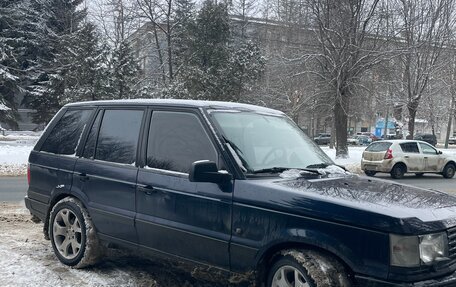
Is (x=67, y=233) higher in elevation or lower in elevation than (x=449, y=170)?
higher

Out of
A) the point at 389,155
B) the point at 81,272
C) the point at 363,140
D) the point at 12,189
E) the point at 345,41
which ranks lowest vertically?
the point at 12,189

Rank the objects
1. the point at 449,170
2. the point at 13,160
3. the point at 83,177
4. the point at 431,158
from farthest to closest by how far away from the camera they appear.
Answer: the point at 13,160
the point at 449,170
the point at 431,158
the point at 83,177

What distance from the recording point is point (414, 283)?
10.2 ft

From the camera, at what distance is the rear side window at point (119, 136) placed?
4.81 meters

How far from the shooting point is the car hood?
3.19m

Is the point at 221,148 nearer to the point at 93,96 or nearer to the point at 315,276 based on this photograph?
the point at 315,276

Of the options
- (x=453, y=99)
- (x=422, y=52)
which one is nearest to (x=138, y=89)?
(x=422, y=52)

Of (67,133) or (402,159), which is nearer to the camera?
(67,133)

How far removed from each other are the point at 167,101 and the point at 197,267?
1.68 metres

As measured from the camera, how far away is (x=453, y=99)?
35.8 m

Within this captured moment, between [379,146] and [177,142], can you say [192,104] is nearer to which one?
[177,142]

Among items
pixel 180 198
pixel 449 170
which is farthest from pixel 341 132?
pixel 180 198

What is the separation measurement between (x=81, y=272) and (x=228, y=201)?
2146mm

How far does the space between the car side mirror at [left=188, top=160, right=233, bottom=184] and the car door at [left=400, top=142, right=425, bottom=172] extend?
1600 centimetres
